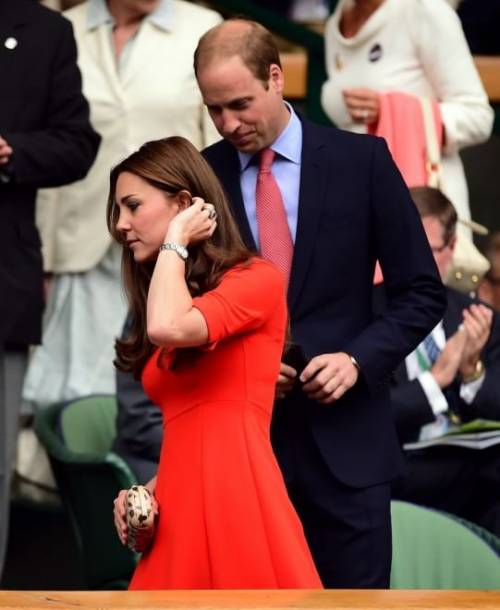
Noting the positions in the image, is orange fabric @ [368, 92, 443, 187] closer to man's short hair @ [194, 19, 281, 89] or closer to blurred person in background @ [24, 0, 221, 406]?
blurred person in background @ [24, 0, 221, 406]

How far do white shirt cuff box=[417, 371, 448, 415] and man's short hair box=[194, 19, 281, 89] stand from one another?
5.39 feet

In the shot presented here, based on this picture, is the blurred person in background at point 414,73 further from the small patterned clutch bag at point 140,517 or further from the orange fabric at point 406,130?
the small patterned clutch bag at point 140,517

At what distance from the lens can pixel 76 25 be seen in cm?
677

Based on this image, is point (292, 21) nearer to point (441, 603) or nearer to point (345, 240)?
point (345, 240)

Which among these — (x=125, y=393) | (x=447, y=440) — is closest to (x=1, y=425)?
(x=125, y=393)

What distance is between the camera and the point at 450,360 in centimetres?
577

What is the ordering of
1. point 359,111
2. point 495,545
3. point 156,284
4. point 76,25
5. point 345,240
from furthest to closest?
point 76,25 → point 359,111 → point 495,545 → point 345,240 → point 156,284

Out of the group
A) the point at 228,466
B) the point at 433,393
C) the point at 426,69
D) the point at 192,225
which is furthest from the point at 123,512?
the point at 426,69

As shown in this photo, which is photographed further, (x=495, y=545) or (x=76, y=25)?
(x=76, y=25)

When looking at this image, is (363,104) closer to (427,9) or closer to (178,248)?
(427,9)

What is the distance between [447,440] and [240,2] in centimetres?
290

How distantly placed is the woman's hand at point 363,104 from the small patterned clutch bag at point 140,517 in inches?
97.4

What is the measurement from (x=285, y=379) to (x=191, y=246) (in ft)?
1.31

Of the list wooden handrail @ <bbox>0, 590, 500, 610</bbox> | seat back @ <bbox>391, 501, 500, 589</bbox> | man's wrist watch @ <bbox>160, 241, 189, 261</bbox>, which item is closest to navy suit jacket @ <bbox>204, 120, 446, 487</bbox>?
man's wrist watch @ <bbox>160, 241, 189, 261</bbox>
